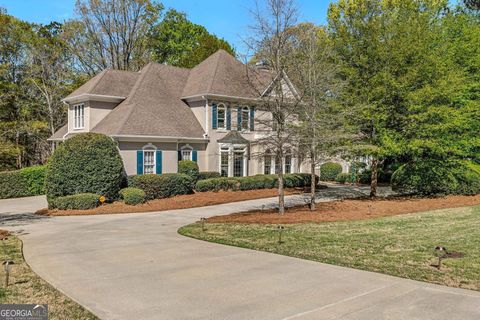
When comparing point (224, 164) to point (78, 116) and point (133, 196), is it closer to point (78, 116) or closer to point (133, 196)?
point (133, 196)

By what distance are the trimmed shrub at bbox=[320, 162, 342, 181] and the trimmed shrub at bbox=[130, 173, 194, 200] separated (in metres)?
16.5

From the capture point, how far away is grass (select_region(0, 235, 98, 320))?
6.14 metres

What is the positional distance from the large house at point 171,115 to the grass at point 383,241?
37.1 ft

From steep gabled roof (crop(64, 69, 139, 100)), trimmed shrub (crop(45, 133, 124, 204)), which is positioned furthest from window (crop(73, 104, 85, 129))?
trimmed shrub (crop(45, 133, 124, 204))

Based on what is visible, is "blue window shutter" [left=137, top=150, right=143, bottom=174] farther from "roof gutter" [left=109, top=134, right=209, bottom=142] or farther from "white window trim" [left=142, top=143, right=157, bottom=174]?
"roof gutter" [left=109, top=134, right=209, bottom=142]

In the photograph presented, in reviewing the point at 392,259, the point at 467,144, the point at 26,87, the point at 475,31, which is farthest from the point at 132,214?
the point at 26,87

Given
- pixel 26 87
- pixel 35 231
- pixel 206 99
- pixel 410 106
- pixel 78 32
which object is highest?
pixel 78 32

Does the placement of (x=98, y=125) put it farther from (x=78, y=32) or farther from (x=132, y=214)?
(x=78, y=32)

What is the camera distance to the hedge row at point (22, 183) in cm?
2625

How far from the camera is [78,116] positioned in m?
29.3

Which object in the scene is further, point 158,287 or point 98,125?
point 98,125

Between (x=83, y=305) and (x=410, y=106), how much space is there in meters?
17.4

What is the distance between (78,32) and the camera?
43.8 m

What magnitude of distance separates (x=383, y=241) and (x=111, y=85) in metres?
22.6
